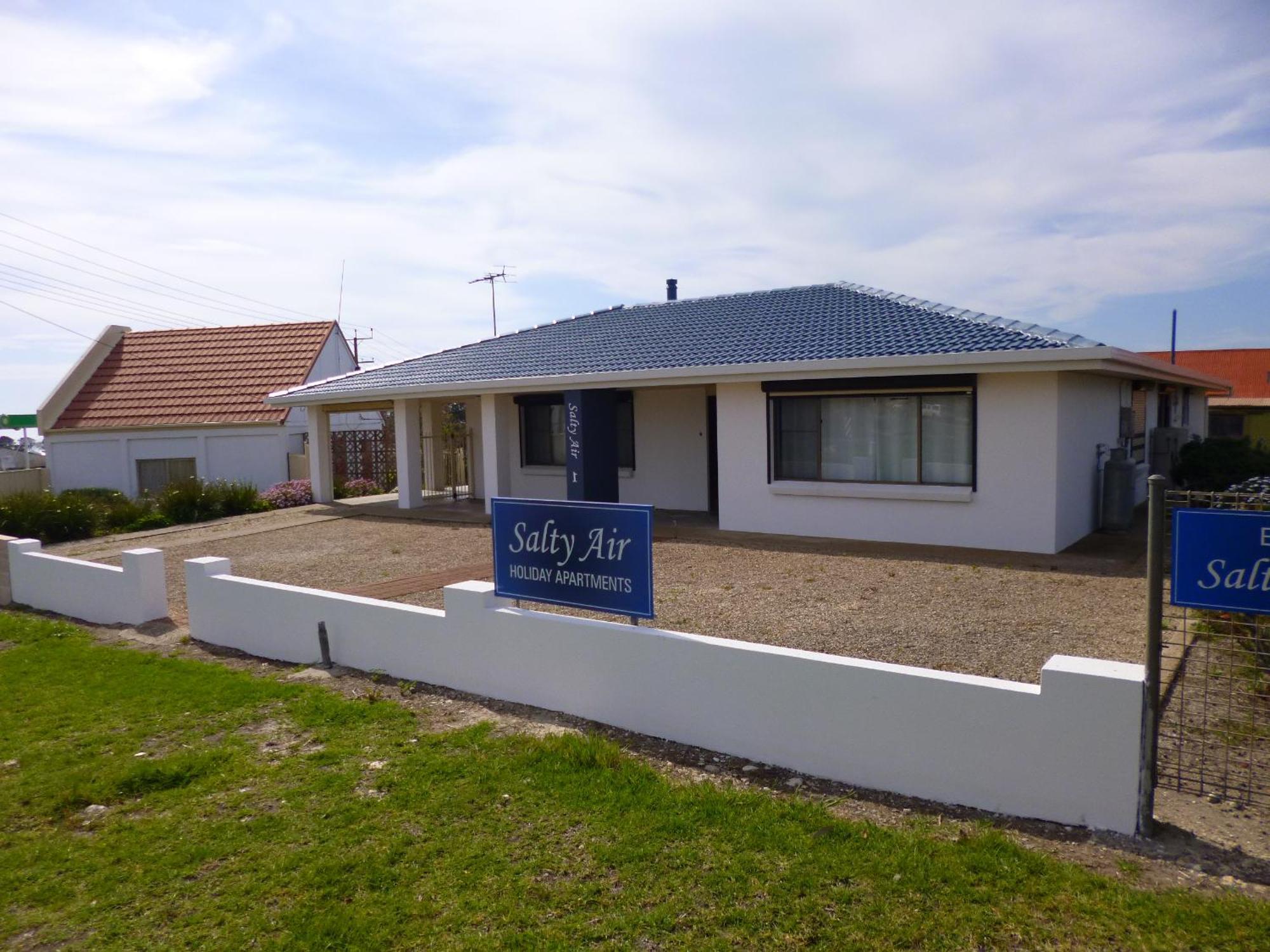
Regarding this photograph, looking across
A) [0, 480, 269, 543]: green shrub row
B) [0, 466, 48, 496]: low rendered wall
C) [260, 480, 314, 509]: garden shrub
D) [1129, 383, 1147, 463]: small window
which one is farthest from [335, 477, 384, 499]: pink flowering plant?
[1129, 383, 1147, 463]: small window

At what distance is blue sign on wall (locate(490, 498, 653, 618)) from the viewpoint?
637 cm

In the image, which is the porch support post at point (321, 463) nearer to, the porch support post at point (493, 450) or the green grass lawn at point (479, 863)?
the porch support post at point (493, 450)

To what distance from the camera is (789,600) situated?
9.52 metres

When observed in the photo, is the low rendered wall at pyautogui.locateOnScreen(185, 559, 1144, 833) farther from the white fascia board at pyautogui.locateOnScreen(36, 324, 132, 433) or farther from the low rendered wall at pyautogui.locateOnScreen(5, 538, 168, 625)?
the white fascia board at pyautogui.locateOnScreen(36, 324, 132, 433)

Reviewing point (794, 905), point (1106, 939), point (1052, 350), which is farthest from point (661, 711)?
point (1052, 350)

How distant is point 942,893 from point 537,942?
5.60ft

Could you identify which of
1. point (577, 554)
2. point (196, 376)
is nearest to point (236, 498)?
point (196, 376)

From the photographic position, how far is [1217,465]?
17297 millimetres

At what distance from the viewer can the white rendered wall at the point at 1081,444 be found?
39.3 ft

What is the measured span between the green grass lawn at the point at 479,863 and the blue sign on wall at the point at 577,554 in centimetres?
111

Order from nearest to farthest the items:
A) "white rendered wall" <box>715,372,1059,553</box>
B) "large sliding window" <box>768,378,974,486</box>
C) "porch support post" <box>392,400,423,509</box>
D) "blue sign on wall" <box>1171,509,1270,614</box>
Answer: "blue sign on wall" <box>1171,509,1270,614</box>, "white rendered wall" <box>715,372,1059,553</box>, "large sliding window" <box>768,378,974,486</box>, "porch support post" <box>392,400,423,509</box>

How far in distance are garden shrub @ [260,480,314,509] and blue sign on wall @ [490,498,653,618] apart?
15.6 m

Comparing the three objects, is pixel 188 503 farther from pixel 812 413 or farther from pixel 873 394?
pixel 873 394

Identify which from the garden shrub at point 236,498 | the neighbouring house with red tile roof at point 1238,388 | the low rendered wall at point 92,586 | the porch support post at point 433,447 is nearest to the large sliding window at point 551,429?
the porch support post at point 433,447
